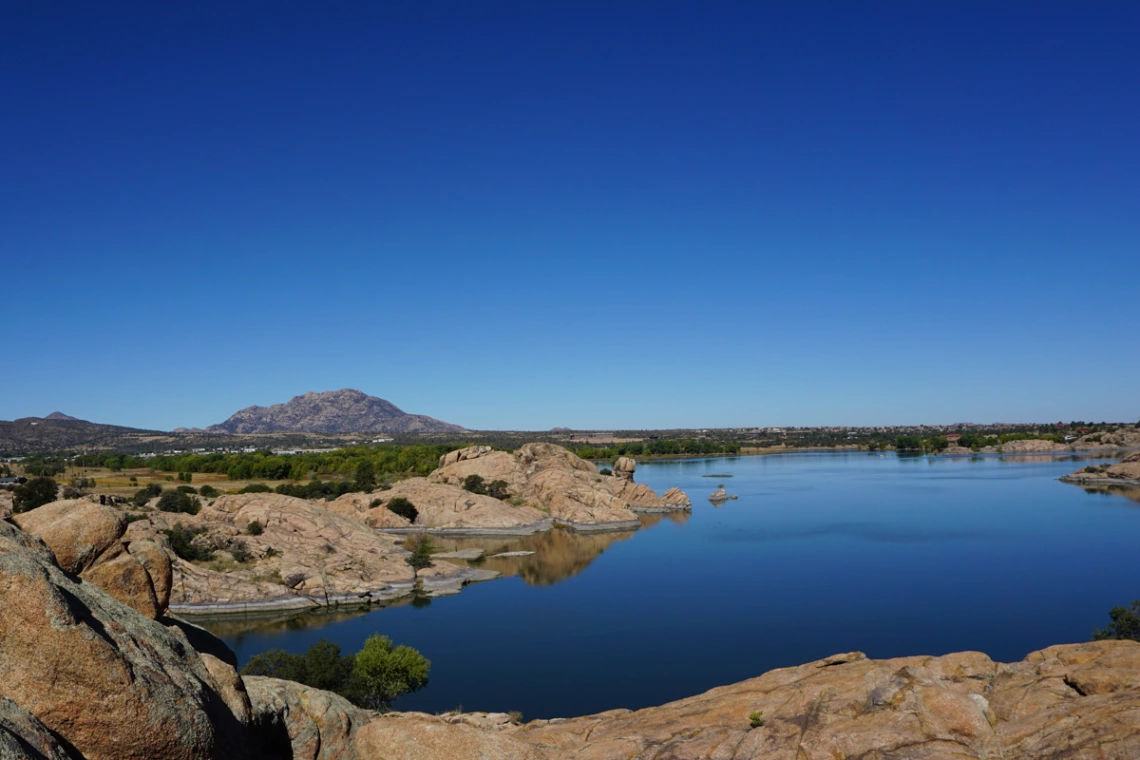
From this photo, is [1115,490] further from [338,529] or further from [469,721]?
[469,721]

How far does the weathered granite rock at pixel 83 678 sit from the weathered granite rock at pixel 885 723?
A: 225 inches

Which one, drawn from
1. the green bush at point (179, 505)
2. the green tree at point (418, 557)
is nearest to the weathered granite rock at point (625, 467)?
the green tree at point (418, 557)

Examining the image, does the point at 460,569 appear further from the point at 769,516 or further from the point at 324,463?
the point at 324,463

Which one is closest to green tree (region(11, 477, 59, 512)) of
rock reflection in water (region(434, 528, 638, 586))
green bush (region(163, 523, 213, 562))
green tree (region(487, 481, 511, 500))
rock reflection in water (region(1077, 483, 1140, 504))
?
green bush (region(163, 523, 213, 562))

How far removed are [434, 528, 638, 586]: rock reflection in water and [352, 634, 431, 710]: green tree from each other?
29.6 meters

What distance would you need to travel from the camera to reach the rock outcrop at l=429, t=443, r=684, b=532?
328 feet

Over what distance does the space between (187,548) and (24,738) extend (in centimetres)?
5610

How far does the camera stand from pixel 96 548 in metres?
13.5

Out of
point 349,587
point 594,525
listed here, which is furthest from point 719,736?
point 594,525

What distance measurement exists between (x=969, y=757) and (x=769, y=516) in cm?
8869

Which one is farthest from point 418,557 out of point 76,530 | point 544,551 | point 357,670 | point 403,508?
point 76,530

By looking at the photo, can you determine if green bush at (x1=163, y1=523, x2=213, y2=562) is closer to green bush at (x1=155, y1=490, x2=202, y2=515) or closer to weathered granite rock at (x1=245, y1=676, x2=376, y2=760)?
green bush at (x1=155, y1=490, x2=202, y2=515)

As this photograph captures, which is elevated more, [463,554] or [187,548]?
[187,548]

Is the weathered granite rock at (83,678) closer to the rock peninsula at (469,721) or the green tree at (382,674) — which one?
the rock peninsula at (469,721)
